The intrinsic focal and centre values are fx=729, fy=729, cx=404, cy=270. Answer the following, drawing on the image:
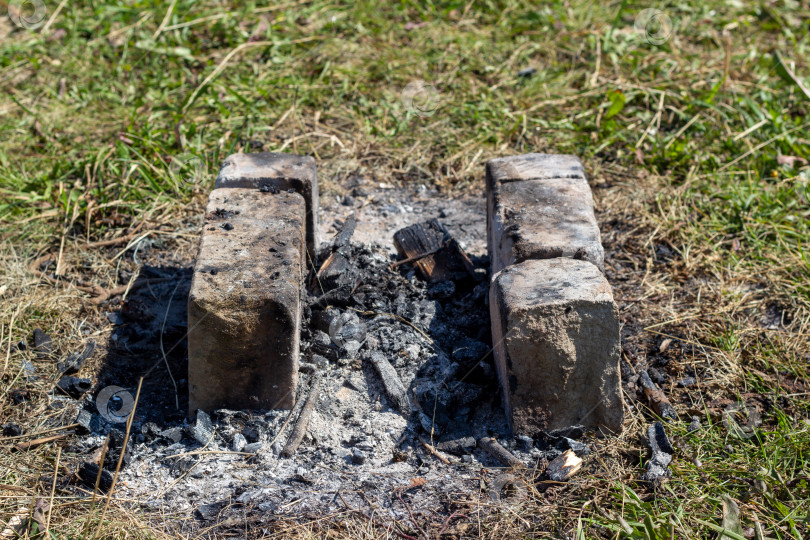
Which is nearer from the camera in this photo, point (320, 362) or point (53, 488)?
point (53, 488)

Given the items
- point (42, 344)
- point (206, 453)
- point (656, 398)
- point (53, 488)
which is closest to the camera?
point (53, 488)

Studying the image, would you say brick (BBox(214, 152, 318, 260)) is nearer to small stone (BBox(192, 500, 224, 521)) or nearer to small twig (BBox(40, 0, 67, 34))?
small stone (BBox(192, 500, 224, 521))

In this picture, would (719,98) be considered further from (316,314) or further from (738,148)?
(316,314)

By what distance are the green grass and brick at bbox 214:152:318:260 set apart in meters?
0.92

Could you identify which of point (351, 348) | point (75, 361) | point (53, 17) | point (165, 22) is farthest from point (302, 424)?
point (53, 17)

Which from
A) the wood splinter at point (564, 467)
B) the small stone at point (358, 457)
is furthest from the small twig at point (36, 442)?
the wood splinter at point (564, 467)

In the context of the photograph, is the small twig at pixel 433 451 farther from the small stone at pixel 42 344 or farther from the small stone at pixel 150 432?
the small stone at pixel 42 344

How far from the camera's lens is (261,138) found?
462 cm

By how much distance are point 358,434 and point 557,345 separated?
81 centimetres

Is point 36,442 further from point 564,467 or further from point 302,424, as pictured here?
point 564,467

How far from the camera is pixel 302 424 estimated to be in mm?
2695

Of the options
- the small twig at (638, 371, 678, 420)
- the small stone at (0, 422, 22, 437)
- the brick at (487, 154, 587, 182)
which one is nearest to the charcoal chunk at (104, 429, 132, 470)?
the small stone at (0, 422, 22, 437)

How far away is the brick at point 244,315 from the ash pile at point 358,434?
11cm

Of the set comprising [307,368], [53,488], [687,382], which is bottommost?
[687,382]
